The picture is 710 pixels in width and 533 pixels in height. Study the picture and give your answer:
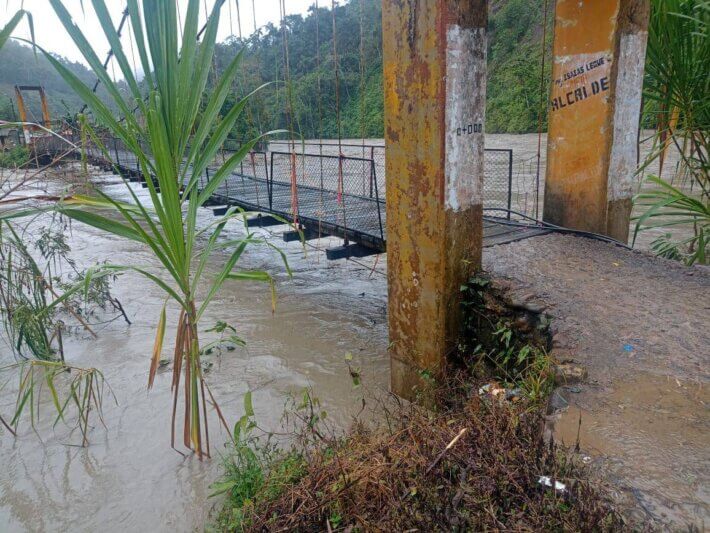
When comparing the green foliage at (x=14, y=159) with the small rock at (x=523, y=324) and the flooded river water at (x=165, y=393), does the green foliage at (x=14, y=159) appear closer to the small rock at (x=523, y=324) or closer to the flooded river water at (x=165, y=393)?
the flooded river water at (x=165, y=393)

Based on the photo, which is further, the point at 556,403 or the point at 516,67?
the point at 516,67

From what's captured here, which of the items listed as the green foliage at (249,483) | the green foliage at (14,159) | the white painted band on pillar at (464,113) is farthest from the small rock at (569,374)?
the green foliage at (14,159)

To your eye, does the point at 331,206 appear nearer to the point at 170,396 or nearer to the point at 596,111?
the point at 170,396

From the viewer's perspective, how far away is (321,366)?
12.9ft

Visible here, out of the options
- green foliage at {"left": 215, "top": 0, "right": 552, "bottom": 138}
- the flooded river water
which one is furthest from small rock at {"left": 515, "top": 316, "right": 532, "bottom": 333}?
green foliage at {"left": 215, "top": 0, "right": 552, "bottom": 138}

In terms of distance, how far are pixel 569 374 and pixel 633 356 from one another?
33cm

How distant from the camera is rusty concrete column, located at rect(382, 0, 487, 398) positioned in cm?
249

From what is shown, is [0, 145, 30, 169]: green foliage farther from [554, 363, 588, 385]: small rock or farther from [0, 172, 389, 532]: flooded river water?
[554, 363, 588, 385]: small rock

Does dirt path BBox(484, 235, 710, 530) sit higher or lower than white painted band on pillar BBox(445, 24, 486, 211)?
lower

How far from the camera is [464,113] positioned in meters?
2.58

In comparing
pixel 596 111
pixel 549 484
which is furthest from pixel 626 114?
pixel 549 484

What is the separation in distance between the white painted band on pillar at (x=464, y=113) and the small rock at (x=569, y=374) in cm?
93

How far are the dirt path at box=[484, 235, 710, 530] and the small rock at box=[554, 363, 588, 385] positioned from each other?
0.12 feet

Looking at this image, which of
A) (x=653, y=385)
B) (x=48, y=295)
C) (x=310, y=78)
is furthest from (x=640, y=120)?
(x=310, y=78)
